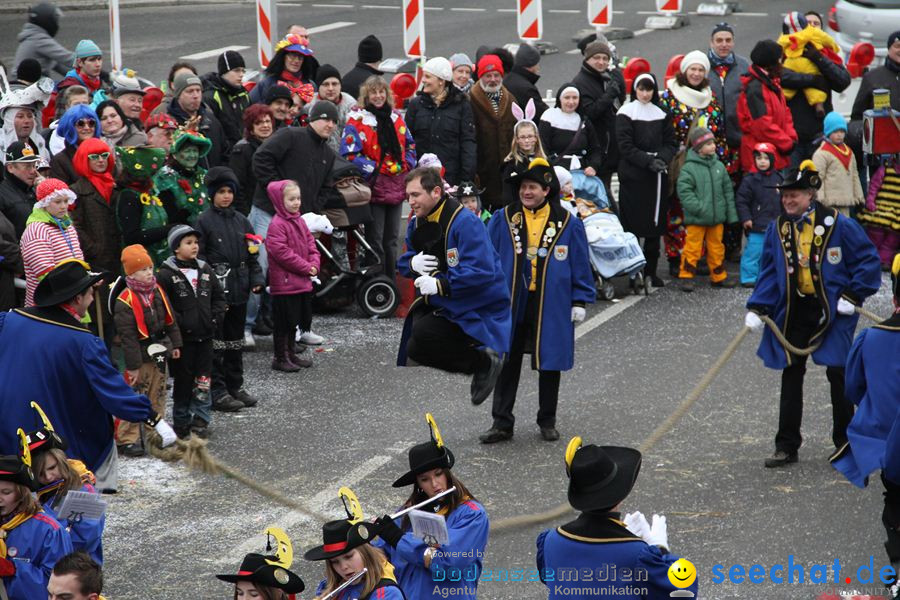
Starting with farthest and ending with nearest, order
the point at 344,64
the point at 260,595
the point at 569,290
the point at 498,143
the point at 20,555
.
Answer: the point at 344,64, the point at 498,143, the point at 569,290, the point at 20,555, the point at 260,595

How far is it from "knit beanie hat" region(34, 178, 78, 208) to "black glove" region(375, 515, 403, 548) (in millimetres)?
4929

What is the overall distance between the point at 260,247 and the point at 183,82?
1.83 meters

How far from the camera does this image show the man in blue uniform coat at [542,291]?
10680 millimetres

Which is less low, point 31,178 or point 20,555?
point 31,178

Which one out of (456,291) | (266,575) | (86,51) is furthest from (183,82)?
(266,575)

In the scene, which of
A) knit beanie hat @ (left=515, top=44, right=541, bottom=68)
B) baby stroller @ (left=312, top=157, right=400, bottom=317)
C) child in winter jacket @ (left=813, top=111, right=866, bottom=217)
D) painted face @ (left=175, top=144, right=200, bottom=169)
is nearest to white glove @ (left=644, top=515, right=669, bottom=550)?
painted face @ (left=175, top=144, right=200, bottom=169)

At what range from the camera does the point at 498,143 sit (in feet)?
48.9

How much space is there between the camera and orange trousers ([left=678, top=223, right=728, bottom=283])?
1483 cm

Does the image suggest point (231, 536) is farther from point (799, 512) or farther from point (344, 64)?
point (344, 64)

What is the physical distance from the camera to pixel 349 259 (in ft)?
45.3

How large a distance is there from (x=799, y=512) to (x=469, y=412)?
9.53 ft

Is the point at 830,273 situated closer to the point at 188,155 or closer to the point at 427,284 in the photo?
the point at 427,284

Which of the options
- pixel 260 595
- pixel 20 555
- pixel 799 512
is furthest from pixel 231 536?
pixel 799 512

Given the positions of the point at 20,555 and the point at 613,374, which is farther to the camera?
the point at 613,374
